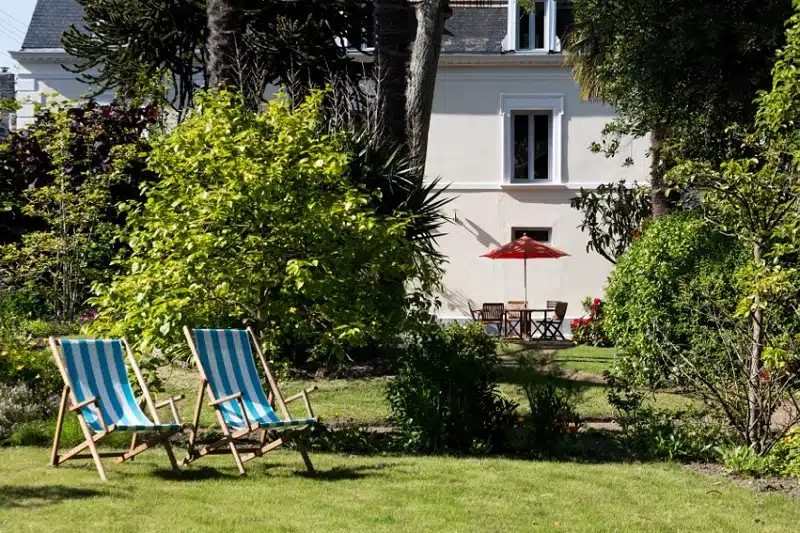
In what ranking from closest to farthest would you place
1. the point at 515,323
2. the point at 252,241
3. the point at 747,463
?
1. the point at 747,463
2. the point at 252,241
3. the point at 515,323

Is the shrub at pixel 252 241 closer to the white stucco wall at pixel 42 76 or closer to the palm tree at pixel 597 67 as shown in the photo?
the palm tree at pixel 597 67

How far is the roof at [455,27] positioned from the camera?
96.7 ft

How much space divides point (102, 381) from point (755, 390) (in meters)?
5.42

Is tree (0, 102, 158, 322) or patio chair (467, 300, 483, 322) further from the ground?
tree (0, 102, 158, 322)

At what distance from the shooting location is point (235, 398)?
27.1ft

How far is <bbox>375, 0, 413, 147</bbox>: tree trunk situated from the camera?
1585cm

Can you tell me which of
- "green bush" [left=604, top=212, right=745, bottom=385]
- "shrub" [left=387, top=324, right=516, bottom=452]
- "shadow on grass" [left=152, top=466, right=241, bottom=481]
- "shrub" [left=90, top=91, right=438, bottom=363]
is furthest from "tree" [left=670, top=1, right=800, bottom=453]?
"shadow on grass" [left=152, top=466, right=241, bottom=481]

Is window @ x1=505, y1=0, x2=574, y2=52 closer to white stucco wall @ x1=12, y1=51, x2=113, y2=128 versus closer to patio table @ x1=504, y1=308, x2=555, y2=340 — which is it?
patio table @ x1=504, y1=308, x2=555, y2=340

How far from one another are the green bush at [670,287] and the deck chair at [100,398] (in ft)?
19.3

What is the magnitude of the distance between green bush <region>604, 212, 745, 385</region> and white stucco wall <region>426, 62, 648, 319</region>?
48.2 ft

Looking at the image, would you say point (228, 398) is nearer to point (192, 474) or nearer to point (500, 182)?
point (192, 474)

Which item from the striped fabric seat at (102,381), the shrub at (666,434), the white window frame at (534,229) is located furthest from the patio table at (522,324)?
the striped fabric seat at (102,381)

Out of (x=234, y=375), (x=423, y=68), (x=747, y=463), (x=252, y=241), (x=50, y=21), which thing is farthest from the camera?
(x=50, y=21)

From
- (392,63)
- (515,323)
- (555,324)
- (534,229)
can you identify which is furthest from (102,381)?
(534,229)
